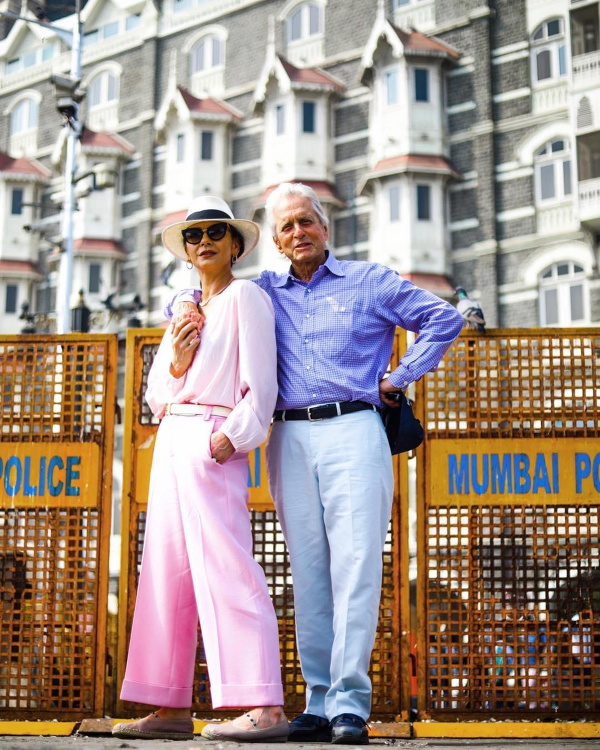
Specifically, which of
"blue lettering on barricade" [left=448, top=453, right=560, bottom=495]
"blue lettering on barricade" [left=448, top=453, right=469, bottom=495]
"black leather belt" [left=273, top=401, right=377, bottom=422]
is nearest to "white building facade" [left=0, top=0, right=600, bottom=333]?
"blue lettering on barricade" [left=448, top=453, right=560, bottom=495]

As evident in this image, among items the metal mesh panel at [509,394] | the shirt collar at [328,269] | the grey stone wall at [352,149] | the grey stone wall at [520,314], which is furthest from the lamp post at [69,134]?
the shirt collar at [328,269]

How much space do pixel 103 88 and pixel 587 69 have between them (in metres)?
12.8

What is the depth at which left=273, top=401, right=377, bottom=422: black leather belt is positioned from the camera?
3736mm

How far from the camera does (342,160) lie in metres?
22.8

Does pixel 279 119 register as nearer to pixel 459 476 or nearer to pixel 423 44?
pixel 423 44

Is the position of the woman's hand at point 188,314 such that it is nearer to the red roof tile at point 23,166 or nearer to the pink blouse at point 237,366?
the pink blouse at point 237,366

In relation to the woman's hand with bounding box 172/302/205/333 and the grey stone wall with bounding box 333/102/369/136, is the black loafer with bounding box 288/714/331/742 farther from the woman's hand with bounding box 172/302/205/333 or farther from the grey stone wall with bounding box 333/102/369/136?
the grey stone wall with bounding box 333/102/369/136

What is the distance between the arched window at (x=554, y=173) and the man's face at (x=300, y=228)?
55.2 feet

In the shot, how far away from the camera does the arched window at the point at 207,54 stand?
80.2 ft

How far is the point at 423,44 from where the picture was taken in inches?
834

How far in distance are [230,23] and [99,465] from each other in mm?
21424

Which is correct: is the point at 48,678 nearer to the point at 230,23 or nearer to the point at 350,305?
the point at 350,305

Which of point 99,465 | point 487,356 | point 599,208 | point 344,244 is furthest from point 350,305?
point 344,244

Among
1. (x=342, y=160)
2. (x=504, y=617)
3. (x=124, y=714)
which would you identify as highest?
(x=342, y=160)
